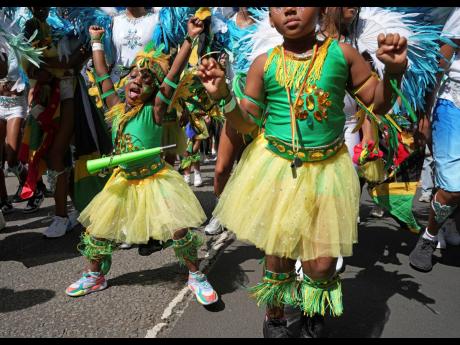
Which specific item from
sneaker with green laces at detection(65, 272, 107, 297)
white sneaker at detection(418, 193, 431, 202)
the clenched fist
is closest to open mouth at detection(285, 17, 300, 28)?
the clenched fist

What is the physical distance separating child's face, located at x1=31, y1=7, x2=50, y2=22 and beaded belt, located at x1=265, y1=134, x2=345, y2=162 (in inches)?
107

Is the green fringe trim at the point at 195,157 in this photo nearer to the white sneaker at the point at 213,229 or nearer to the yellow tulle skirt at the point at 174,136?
the white sneaker at the point at 213,229

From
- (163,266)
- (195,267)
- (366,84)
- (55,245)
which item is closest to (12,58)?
(55,245)

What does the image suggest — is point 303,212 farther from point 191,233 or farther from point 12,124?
point 12,124

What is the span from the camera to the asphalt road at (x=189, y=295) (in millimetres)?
2482

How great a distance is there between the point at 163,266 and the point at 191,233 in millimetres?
672

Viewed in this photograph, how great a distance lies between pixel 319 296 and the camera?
212 centimetres

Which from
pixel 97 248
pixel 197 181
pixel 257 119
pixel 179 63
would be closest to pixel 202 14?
pixel 179 63

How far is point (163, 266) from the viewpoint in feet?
11.1

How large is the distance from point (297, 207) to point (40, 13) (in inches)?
120

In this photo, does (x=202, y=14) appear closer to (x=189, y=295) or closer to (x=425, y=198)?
(x=189, y=295)

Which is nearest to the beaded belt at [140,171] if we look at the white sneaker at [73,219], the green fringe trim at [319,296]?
the green fringe trim at [319,296]

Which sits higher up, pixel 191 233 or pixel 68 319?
pixel 191 233

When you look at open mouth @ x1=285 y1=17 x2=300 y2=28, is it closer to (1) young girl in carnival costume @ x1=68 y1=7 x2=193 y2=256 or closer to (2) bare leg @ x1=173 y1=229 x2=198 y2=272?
(2) bare leg @ x1=173 y1=229 x2=198 y2=272
